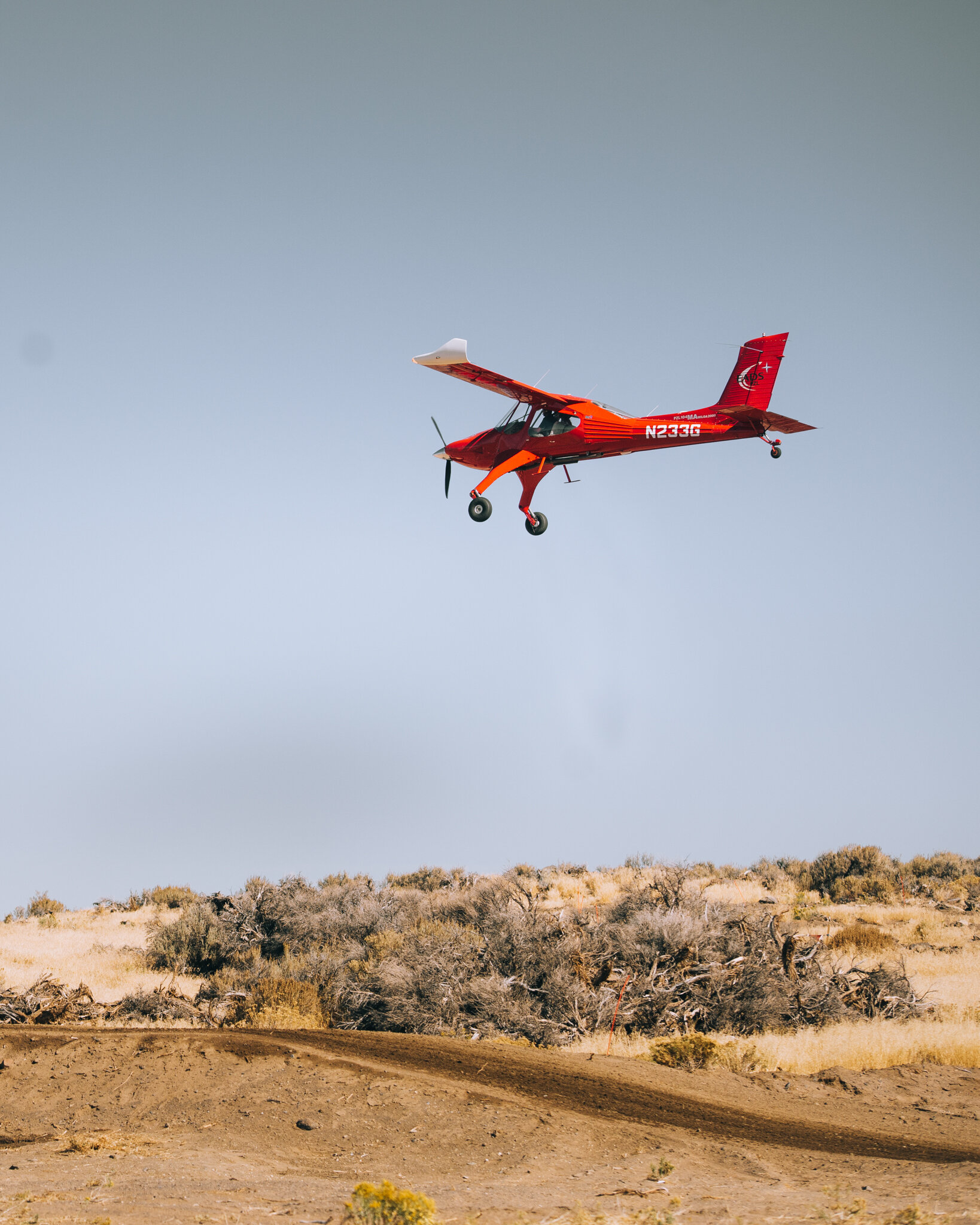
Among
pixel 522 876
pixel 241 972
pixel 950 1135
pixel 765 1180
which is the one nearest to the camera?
pixel 765 1180

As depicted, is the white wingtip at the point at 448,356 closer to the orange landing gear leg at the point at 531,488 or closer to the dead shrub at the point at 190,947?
the orange landing gear leg at the point at 531,488

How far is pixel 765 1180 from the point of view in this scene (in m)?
9.85

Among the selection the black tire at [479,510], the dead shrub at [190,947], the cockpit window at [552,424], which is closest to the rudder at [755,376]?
the cockpit window at [552,424]

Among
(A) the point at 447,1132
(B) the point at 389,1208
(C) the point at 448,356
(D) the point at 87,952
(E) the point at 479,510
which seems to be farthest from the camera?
(D) the point at 87,952

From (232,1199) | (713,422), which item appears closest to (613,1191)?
(232,1199)

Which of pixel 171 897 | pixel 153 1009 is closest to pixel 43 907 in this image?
pixel 171 897

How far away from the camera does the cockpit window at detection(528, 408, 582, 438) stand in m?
16.8

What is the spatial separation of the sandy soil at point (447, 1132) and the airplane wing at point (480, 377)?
10.6 meters

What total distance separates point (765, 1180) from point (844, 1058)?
7.16 metres

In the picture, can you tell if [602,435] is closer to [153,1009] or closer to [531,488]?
[531,488]

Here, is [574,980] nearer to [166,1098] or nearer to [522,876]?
[166,1098]

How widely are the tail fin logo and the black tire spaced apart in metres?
4.86

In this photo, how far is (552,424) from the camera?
55.6 feet

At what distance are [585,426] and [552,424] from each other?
0.59 m
